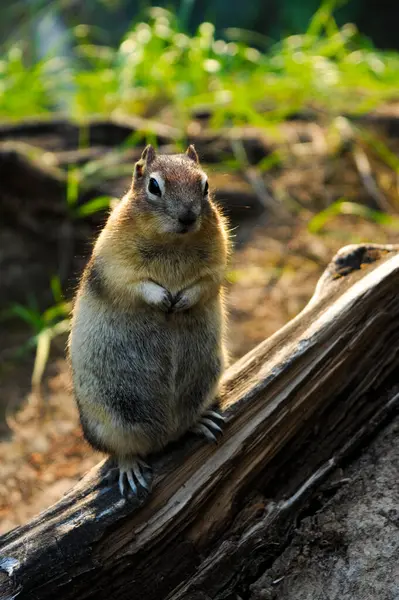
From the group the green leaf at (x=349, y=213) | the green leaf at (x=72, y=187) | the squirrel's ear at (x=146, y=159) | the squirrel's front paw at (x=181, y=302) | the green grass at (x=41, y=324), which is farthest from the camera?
the green leaf at (x=72, y=187)

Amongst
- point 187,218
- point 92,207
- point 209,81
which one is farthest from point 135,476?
point 209,81

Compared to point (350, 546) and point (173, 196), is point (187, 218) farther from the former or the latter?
point (350, 546)

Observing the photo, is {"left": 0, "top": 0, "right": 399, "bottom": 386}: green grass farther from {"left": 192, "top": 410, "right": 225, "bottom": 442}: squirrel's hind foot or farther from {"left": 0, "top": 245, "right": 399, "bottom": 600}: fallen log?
{"left": 192, "top": 410, "right": 225, "bottom": 442}: squirrel's hind foot

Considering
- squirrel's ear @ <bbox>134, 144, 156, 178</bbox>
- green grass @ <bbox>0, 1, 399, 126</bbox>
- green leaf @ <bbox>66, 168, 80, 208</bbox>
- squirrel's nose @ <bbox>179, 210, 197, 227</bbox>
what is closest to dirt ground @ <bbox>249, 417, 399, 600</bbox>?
squirrel's nose @ <bbox>179, 210, 197, 227</bbox>

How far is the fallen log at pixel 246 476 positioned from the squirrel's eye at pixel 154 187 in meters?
0.65

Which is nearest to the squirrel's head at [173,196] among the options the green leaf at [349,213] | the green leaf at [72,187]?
the green leaf at [349,213]

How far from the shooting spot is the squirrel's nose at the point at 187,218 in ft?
7.13

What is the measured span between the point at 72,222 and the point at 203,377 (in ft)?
9.98

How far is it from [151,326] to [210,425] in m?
0.37

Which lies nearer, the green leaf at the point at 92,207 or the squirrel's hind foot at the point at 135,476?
the squirrel's hind foot at the point at 135,476

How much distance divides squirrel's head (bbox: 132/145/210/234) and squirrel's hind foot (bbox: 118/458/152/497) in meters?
0.74

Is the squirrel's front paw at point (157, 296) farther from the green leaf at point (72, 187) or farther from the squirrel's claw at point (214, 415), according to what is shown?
the green leaf at point (72, 187)

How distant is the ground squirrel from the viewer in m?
2.27

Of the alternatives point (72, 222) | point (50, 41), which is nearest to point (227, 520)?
point (72, 222)
